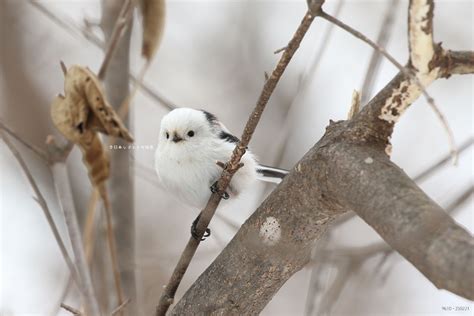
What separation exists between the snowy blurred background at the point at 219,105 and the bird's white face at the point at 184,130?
633 mm

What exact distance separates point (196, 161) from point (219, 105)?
1.57 metres

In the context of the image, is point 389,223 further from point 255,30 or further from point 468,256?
point 255,30

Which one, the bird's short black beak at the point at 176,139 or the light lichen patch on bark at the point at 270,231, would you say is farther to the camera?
the bird's short black beak at the point at 176,139

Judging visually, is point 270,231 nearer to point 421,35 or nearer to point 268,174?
point 421,35

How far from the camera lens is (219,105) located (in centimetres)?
→ 341

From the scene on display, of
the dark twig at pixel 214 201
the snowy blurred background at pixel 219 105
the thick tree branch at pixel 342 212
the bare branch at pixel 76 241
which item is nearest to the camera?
the thick tree branch at pixel 342 212

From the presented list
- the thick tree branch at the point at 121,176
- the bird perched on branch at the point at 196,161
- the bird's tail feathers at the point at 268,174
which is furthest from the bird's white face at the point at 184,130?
the thick tree branch at the point at 121,176

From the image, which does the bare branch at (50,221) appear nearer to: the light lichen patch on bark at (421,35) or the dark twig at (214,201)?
the dark twig at (214,201)

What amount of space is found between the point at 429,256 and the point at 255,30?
9.23 feet

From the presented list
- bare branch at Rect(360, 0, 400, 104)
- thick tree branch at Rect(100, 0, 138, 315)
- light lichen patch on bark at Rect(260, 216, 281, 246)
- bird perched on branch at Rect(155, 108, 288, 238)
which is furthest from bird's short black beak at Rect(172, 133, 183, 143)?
light lichen patch on bark at Rect(260, 216, 281, 246)

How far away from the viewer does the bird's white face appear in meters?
1.91

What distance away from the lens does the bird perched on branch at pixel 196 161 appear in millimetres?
1851

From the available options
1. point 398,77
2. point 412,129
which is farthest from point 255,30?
point 398,77

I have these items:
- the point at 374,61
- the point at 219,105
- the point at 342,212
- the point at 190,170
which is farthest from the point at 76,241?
the point at 219,105
